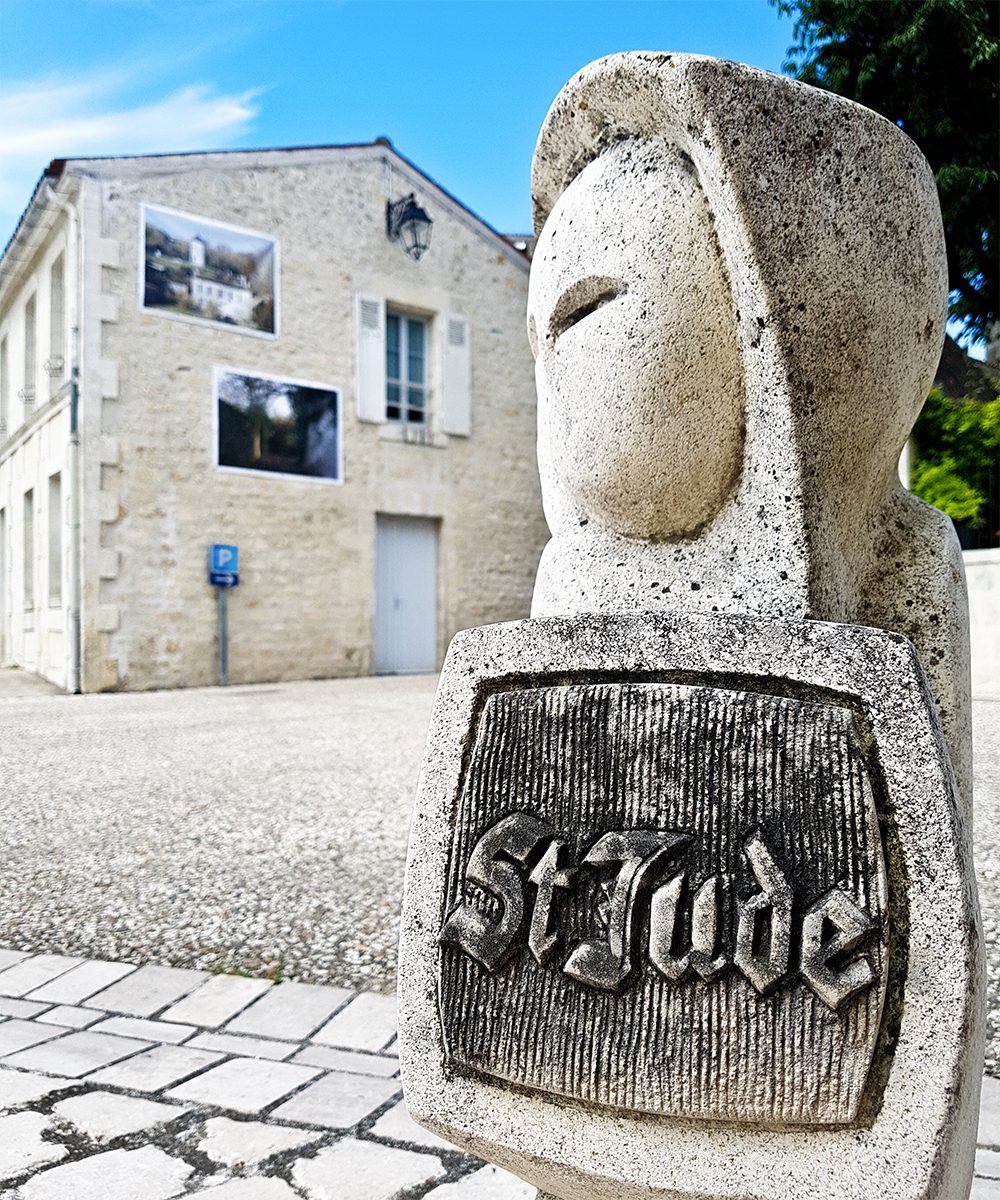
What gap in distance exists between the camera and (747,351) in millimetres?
1305

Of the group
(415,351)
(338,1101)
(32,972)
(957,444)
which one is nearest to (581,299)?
(338,1101)

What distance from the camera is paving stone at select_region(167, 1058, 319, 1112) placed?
187cm

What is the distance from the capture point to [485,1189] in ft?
5.22

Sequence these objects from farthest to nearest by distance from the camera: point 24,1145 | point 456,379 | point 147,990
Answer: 1. point 456,379
2. point 147,990
3. point 24,1145

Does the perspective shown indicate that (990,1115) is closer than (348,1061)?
Yes

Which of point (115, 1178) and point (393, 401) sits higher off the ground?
point (393, 401)

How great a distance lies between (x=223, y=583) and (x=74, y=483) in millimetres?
1758

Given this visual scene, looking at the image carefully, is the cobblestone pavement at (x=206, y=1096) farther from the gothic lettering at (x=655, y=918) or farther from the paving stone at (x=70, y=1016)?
the gothic lettering at (x=655, y=918)

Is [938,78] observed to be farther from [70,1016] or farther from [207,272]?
[70,1016]

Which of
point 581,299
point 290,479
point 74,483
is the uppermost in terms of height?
point 290,479

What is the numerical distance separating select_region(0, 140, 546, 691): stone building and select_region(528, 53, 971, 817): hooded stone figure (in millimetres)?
9618

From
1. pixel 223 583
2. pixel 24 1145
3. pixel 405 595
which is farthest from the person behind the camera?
pixel 405 595

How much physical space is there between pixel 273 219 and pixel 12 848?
367 inches

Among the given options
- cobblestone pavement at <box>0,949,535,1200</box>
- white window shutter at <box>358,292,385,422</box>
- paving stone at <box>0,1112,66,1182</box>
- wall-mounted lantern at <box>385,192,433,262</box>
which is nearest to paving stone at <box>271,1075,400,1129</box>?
cobblestone pavement at <box>0,949,535,1200</box>
